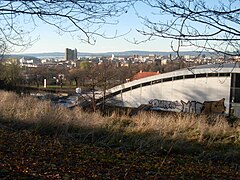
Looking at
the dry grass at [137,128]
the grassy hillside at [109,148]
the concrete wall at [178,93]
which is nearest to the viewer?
the grassy hillside at [109,148]

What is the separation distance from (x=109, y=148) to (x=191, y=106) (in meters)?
35.5

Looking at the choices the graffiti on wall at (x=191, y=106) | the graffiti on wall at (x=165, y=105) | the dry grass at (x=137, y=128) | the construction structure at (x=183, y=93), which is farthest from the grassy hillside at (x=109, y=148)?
the graffiti on wall at (x=165, y=105)

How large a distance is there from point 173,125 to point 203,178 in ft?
14.3

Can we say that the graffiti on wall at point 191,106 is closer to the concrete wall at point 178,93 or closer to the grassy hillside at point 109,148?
the concrete wall at point 178,93

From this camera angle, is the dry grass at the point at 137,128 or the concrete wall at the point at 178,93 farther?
the concrete wall at the point at 178,93

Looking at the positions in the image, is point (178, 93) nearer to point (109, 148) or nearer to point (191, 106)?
point (191, 106)

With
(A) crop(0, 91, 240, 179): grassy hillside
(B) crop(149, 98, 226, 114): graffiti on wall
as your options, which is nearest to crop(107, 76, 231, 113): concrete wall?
(B) crop(149, 98, 226, 114): graffiti on wall

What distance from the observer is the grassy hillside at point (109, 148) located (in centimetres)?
488

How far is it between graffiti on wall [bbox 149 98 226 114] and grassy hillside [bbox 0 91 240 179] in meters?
29.7

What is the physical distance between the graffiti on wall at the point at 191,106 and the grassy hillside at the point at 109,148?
29.7 meters

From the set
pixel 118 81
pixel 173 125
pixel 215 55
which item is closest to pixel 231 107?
pixel 118 81

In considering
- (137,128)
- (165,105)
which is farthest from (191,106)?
(137,128)

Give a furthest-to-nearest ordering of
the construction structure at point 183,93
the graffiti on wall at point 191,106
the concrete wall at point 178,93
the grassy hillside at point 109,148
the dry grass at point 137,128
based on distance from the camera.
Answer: the graffiti on wall at point 191,106, the concrete wall at point 178,93, the construction structure at point 183,93, the dry grass at point 137,128, the grassy hillside at point 109,148

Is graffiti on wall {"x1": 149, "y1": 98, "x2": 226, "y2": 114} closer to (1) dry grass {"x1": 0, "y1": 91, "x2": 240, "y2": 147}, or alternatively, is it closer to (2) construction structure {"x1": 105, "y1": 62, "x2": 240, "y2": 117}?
(2) construction structure {"x1": 105, "y1": 62, "x2": 240, "y2": 117}
